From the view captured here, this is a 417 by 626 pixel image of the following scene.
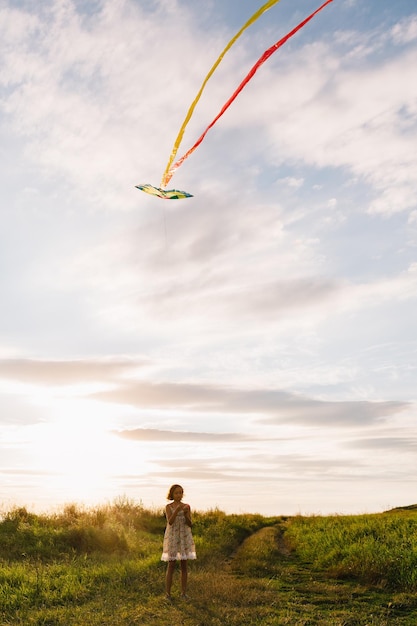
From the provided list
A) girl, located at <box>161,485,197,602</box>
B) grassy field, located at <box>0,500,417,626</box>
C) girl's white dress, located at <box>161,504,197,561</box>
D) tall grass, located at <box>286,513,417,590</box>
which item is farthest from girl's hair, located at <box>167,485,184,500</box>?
tall grass, located at <box>286,513,417,590</box>

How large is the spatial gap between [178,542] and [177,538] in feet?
0.29

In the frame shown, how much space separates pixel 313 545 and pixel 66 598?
9780 millimetres

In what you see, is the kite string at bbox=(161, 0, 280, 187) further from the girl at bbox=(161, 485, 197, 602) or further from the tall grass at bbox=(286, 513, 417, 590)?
the tall grass at bbox=(286, 513, 417, 590)

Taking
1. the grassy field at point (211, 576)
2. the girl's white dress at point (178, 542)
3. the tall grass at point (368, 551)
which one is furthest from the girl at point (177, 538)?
the tall grass at point (368, 551)

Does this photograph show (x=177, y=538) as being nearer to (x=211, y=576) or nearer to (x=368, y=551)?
(x=211, y=576)

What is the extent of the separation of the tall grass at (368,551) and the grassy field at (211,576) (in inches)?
1.3

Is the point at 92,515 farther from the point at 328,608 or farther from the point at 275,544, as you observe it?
the point at 328,608

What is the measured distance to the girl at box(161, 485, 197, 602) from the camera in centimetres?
1194

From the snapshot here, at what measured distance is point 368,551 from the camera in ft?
50.6

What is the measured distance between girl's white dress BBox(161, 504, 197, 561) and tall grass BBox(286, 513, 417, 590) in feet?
16.0

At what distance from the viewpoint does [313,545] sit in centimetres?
1909

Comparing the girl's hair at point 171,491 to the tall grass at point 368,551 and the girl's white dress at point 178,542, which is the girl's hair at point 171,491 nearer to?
the girl's white dress at point 178,542

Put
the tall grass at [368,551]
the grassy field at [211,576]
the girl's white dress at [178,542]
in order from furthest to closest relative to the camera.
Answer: the tall grass at [368,551] → the girl's white dress at [178,542] → the grassy field at [211,576]

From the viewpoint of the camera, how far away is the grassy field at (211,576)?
10.7 meters
